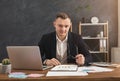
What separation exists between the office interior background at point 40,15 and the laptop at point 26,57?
3268 millimetres

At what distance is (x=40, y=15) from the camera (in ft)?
18.2

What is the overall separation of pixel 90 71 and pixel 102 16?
3.62 m

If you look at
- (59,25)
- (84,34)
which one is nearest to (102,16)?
(84,34)

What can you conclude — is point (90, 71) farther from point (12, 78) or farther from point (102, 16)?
point (102, 16)

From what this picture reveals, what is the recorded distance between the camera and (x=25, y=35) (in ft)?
18.3

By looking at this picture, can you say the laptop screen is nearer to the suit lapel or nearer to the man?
the man

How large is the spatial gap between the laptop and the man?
60 centimetres

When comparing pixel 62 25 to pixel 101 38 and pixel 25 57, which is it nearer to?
pixel 25 57

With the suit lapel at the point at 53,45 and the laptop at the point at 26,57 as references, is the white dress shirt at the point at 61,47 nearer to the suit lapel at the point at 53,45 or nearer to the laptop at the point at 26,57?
the suit lapel at the point at 53,45

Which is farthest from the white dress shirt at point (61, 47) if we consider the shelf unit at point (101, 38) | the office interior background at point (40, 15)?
the office interior background at point (40, 15)

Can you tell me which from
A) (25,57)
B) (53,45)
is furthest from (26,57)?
(53,45)

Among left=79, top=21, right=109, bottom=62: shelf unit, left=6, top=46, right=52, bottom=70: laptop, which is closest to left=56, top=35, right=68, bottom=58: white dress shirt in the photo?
left=6, top=46, right=52, bottom=70: laptop

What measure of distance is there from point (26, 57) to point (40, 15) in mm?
3441

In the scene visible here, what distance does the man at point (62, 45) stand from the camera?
9.50 ft
